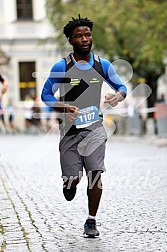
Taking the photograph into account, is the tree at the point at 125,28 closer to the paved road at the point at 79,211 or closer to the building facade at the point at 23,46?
the building facade at the point at 23,46

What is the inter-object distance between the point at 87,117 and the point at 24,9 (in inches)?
1466

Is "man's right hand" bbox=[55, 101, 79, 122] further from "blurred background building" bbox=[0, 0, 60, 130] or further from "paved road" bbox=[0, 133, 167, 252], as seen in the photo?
"blurred background building" bbox=[0, 0, 60, 130]

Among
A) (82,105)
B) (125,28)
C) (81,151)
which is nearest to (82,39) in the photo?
(82,105)

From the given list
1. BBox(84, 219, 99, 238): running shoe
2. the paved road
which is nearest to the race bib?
BBox(84, 219, 99, 238): running shoe

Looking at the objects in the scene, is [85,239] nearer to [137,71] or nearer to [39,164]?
[39,164]

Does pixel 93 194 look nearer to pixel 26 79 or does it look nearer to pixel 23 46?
pixel 26 79

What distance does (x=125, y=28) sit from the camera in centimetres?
3012

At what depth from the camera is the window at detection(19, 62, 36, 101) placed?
144 ft

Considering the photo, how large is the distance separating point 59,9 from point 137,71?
4.07m

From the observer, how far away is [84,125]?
7074mm

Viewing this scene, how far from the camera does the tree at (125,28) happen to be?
83.9ft

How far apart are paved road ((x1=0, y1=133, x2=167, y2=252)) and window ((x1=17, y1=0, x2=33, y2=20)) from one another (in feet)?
94.2

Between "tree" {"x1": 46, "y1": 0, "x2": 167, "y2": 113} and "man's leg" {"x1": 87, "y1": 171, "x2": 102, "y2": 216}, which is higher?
"tree" {"x1": 46, "y1": 0, "x2": 167, "y2": 113}

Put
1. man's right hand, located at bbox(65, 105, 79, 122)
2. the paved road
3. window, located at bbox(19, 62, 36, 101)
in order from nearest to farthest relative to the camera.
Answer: the paved road, man's right hand, located at bbox(65, 105, 79, 122), window, located at bbox(19, 62, 36, 101)
